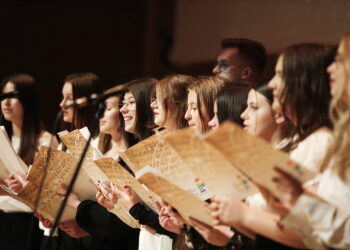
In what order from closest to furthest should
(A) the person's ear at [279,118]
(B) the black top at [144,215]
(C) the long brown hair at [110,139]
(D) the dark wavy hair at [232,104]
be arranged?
1. (A) the person's ear at [279,118]
2. (D) the dark wavy hair at [232,104]
3. (B) the black top at [144,215]
4. (C) the long brown hair at [110,139]

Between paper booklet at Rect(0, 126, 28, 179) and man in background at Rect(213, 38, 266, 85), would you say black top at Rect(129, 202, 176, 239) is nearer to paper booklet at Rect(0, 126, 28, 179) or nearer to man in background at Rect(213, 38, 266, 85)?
paper booklet at Rect(0, 126, 28, 179)

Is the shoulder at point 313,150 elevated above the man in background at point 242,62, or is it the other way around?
the shoulder at point 313,150

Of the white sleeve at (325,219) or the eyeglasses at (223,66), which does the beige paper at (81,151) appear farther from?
the white sleeve at (325,219)

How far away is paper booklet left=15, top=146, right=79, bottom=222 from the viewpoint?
323 centimetres

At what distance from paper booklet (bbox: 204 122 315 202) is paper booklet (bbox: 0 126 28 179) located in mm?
1798

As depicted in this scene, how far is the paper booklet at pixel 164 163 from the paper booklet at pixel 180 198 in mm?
137

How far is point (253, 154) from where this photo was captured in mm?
1995

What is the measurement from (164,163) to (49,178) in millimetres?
900

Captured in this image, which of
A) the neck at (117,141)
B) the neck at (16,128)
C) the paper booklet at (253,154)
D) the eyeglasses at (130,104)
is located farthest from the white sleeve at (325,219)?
the neck at (16,128)

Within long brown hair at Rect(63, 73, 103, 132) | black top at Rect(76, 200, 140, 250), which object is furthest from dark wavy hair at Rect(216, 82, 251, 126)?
long brown hair at Rect(63, 73, 103, 132)

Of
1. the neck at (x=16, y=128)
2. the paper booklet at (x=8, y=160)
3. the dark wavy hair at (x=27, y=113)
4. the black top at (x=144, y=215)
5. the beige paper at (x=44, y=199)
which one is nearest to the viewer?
the black top at (x=144, y=215)

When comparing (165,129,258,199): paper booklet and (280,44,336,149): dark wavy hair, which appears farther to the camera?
(280,44,336,149): dark wavy hair

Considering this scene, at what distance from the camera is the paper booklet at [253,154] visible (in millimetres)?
1965

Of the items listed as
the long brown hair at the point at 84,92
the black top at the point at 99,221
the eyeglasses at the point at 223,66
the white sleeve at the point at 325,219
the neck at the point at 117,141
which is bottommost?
the black top at the point at 99,221
